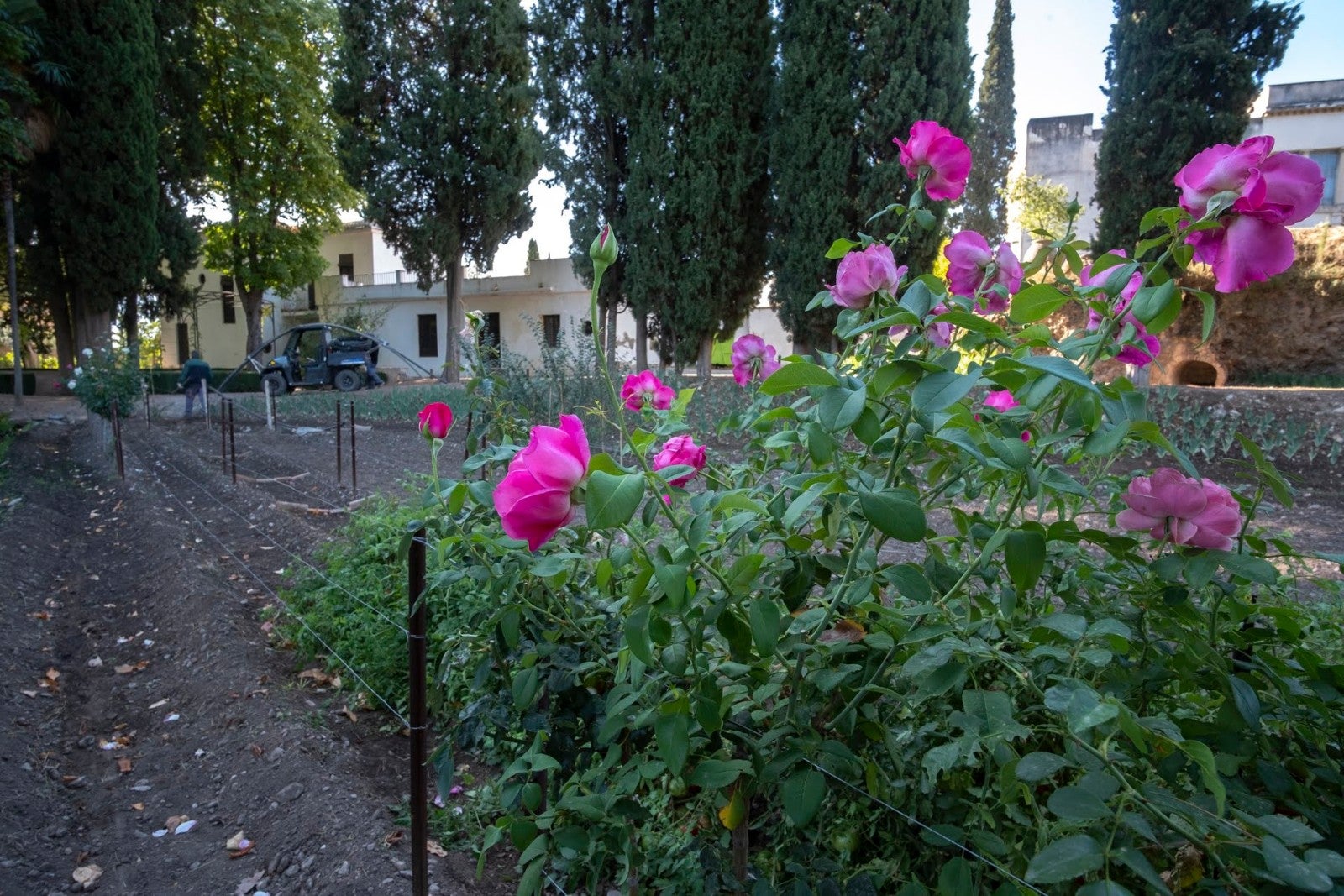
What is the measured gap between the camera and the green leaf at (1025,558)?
840 mm

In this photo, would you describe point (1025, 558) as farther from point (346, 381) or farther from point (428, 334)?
point (428, 334)

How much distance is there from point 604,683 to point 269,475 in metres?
7.44

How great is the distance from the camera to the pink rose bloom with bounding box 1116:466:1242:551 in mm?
914

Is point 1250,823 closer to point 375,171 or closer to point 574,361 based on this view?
point 574,361

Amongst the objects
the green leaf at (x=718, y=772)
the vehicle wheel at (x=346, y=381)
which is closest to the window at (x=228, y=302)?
the vehicle wheel at (x=346, y=381)

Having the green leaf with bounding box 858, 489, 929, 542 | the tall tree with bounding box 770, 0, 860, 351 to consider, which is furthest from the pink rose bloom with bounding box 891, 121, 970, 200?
the tall tree with bounding box 770, 0, 860, 351

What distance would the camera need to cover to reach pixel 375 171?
1677 centimetres

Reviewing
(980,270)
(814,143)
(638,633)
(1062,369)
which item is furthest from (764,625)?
(814,143)

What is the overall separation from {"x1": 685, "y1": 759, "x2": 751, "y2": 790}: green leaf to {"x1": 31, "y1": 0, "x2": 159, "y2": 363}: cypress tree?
52.6 feet

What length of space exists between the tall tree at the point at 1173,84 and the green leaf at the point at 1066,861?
399 inches

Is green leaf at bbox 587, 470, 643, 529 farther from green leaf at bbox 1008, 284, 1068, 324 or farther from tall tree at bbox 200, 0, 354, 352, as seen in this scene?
tall tree at bbox 200, 0, 354, 352

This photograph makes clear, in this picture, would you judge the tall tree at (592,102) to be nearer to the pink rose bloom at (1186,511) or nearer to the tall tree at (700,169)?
the tall tree at (700,169)

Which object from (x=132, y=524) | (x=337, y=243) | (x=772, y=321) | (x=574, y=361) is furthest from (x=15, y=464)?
(x=337, y=243)

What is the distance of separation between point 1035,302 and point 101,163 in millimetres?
17915
